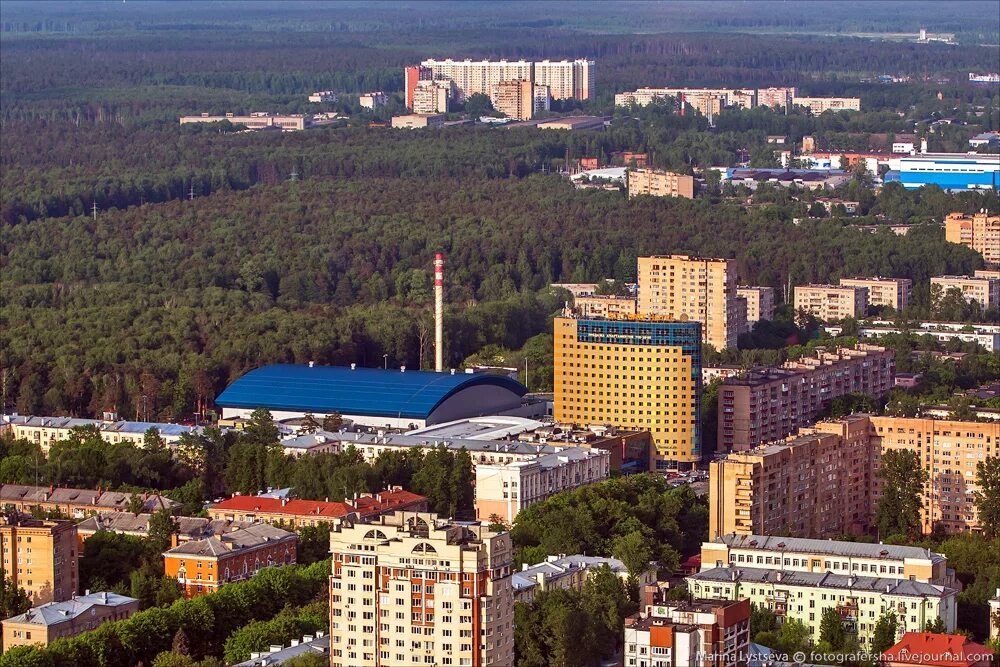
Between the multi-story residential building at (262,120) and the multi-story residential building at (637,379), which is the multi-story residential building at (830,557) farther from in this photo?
the multi-story residential building at (262,120)

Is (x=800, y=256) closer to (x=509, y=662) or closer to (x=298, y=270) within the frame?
(x=298, y=270)

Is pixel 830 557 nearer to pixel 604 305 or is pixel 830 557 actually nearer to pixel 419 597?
pixel 419 597

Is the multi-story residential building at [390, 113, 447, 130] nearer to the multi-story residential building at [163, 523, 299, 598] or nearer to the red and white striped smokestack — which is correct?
the red and white striped smokestack

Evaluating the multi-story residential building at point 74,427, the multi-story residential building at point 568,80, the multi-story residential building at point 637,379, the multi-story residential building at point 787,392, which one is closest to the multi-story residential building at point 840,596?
the multi-story residential building at point 637,379

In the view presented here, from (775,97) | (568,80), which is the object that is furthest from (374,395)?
(568,80)

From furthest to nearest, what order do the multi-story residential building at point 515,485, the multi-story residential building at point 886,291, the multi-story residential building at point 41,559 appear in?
the multi-story residential building at point 886,291
the multi-story residential building at point 515,485
the multi-story residential building at point 41,559

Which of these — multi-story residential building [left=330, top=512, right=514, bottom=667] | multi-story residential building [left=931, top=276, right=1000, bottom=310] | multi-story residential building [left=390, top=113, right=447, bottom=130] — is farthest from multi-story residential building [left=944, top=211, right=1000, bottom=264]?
multi-story residential building [left=330, top=512, right=514, bottom=667]

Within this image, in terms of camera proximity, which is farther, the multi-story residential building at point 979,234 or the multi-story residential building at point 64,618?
the multi-story residential building at point 979,234
